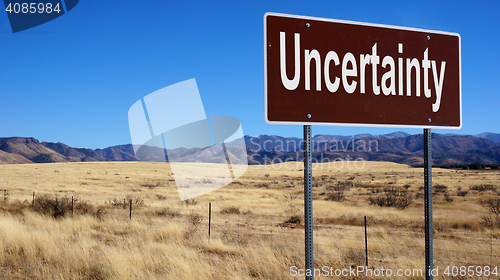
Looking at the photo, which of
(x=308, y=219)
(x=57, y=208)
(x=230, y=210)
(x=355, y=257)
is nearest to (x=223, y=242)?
(x=355, y=257)

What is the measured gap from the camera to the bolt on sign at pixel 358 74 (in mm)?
2738

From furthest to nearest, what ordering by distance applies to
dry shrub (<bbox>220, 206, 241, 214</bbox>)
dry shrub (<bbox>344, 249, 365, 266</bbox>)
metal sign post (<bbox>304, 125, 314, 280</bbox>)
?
dry shrub (<bbox>220, 206, 241, 214</bbox>)
dry shrub (<bbox>344, 249, 365, 266</bbox>)
metal sign post (<bbox>304, 125, 314, 280</bbox>)

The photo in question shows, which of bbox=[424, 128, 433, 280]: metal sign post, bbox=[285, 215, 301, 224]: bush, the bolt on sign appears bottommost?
bbox=[285, 215, 301, 224]: bush

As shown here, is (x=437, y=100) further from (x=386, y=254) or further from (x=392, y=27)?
(x=386, y=254)

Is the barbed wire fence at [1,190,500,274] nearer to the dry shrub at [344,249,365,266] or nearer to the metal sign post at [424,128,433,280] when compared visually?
the dry shrub at [344,249,365,266]

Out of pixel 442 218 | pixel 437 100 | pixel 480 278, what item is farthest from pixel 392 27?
pixel 442 218

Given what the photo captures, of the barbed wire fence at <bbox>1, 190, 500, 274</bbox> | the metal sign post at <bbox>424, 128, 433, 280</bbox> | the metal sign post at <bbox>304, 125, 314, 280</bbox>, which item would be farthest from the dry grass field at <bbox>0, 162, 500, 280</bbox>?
the metal sign post at <bbox>304, 125, 314, 280</bbox>

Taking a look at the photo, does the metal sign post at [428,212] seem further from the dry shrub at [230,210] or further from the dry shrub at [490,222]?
the dry shrub at [230,210]

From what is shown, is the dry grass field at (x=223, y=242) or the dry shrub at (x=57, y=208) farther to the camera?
the dry shrub at (x=57, y=208)

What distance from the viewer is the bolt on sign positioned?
2738mm

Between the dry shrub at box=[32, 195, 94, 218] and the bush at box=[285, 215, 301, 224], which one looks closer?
the dry shrub at box=[32, 195, 94, 218]

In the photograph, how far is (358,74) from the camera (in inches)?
117

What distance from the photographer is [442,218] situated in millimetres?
15562

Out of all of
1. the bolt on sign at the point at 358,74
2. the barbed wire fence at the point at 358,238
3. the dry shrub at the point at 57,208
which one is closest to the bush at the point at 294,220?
the barbed wire fence at the point at 358,238
